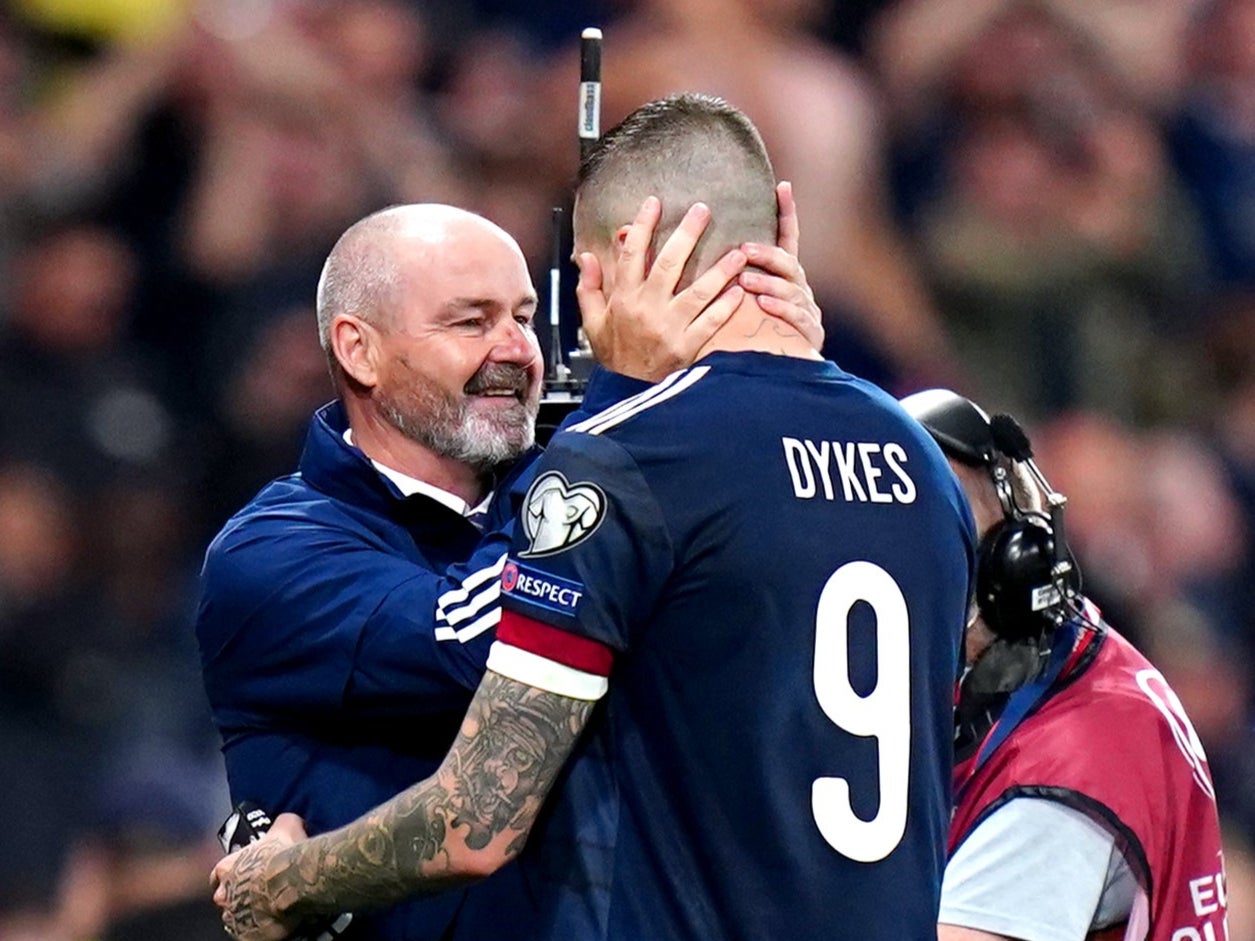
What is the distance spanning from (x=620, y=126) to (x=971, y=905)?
1172 mm

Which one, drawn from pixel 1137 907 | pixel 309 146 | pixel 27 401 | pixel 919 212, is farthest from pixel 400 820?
pixel 919 212

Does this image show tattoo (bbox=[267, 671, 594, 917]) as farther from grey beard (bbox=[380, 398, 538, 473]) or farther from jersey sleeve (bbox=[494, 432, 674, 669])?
grey beard (bbox=[380, 398, 538, 473])

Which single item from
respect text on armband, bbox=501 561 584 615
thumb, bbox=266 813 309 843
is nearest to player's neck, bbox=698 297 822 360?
respect text on armband, bbox=501 561 584 615

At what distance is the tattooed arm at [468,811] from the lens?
2.27m

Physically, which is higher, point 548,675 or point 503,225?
point 548,675

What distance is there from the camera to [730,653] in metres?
2.30

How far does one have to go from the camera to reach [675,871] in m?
2.33

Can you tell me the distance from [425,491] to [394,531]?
0.07 metres

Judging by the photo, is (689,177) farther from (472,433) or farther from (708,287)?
(472,433)

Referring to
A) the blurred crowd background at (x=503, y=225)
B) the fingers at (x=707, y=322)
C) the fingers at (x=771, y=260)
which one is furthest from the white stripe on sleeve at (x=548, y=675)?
the blurred crowd background at (x=503, y=225)

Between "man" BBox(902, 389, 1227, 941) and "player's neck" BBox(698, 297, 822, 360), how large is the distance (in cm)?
68

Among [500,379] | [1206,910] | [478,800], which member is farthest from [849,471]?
[1206,910]

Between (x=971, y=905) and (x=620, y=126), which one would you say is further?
(x=971, y=905)

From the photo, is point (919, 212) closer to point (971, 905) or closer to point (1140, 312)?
point (1140, 312)
